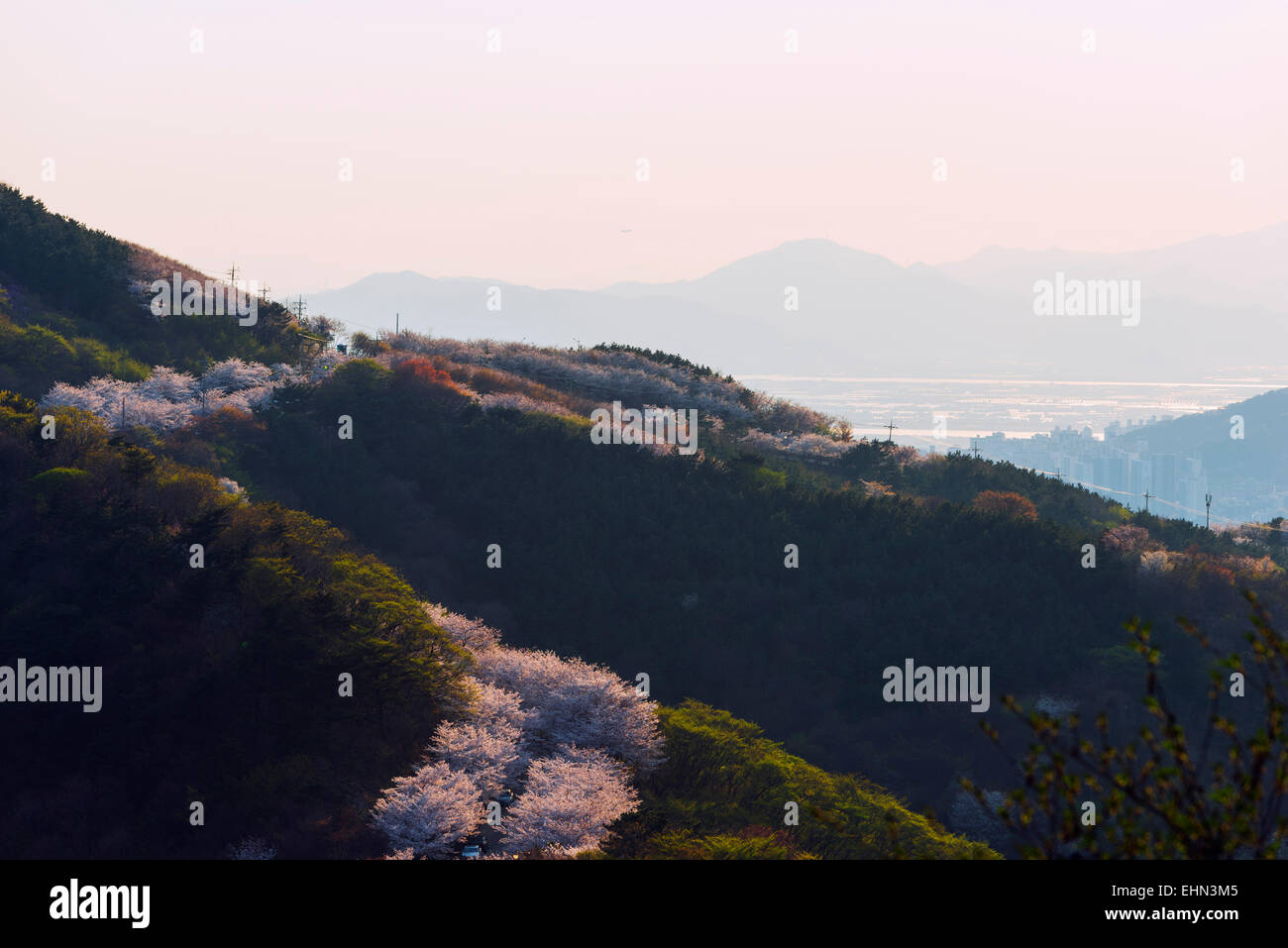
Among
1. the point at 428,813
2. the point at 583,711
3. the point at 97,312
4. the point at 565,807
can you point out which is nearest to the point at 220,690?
the point at 428,813

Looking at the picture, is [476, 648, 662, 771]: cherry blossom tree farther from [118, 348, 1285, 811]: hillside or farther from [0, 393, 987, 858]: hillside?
[118, 348, 1285, 811]: hillside

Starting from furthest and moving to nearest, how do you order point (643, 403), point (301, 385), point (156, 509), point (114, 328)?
point (643, 403) < point (114, 328) < point (301, 385) < point (156, 509)

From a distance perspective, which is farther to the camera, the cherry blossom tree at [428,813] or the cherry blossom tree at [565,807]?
the cherry blossom tree at [565,807]

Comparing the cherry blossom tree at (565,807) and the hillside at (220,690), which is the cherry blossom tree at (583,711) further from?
the cherry blossom tree at (565,807)

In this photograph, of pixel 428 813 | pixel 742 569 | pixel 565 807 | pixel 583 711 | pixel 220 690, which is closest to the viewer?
pixel 428 813

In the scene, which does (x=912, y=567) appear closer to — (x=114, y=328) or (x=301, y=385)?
(x=301, y=385)

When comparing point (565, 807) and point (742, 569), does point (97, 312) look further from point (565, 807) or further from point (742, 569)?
point (565, 807)

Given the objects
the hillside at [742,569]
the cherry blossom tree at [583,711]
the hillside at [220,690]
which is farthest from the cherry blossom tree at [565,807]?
the hillside at [742,569]

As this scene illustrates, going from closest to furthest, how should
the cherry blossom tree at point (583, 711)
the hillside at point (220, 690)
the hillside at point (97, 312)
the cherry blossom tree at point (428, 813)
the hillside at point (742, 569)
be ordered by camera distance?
the cherry blossom tree at point (428, 813), the hillside at point (220, 690), the cherry blossom tree at point (583, 711), the hillside at point (742, 569), the hillside at point (97, 312)
